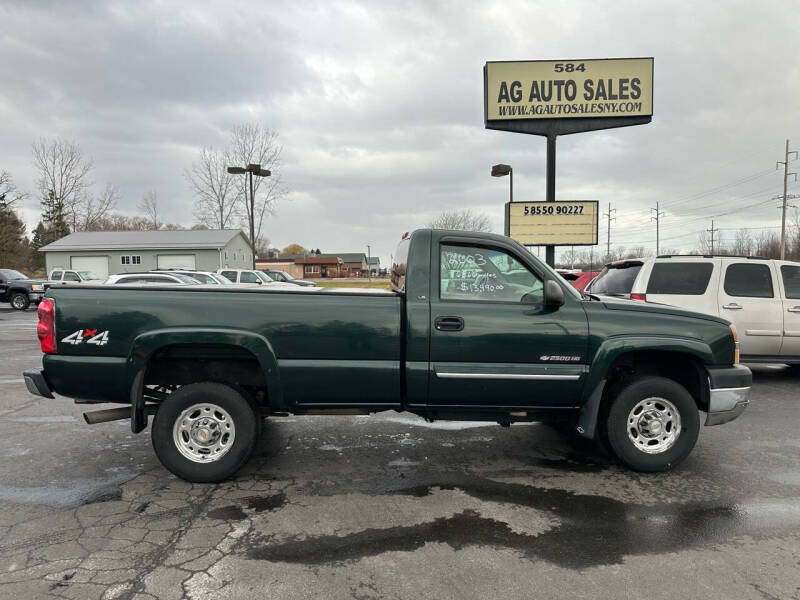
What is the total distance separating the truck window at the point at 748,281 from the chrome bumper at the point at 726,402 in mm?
4027

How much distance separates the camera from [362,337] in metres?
3.88

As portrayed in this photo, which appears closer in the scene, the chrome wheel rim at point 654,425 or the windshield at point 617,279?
the chrome wheel rim at point 654,425

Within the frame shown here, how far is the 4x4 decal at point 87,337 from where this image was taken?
3811 mm

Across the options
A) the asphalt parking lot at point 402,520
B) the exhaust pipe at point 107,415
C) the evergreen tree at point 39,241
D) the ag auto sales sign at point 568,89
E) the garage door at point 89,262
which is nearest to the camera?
the asphalt parking lot at point 402,520

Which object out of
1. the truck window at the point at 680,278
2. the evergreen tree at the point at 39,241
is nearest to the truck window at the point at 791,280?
the truck window at the point at 680,278

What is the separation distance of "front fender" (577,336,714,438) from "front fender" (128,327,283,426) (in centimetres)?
253

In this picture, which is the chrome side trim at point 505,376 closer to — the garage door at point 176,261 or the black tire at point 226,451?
the black tire at point 226,451

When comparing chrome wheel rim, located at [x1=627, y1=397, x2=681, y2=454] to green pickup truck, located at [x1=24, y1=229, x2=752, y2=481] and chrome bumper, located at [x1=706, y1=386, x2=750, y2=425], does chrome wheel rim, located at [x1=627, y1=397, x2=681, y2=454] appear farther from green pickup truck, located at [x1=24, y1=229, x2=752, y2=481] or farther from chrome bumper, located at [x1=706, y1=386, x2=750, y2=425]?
chrome bumper, located at [x1=706, y1=386, x2=750, y2=425]

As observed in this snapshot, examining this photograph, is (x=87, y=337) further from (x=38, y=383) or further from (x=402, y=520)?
(x=402, y=520)

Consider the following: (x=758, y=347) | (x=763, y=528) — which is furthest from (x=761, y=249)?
(x=763, y=528)

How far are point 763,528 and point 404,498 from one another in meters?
2.41

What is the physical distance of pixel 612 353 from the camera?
156 inches

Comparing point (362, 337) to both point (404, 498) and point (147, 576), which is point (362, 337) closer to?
point (404, 498)

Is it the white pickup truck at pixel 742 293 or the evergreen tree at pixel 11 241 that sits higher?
the evergreen tree at pixel 11 241
